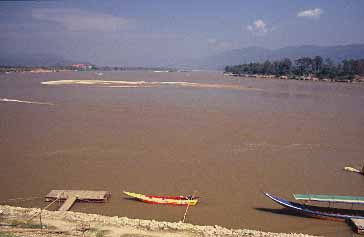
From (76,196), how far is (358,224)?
Answer: 8648mm

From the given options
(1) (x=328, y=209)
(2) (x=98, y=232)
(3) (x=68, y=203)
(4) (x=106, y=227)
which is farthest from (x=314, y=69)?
(2) (x=98, y=232)

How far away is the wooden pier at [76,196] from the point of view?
38.3ft

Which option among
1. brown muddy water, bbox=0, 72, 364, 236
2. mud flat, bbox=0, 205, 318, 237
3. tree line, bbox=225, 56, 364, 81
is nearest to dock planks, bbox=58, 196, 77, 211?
brown muddy water, bbox=0, 72, 364, 236

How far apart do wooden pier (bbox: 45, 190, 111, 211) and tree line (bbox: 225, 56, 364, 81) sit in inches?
3249

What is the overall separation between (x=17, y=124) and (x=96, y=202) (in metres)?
14.6

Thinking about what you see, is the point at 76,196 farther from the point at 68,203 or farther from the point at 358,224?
the point at 358,224

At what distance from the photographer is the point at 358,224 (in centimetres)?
1003

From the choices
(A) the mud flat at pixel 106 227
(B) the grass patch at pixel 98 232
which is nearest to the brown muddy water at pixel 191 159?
(A) the mud flat at pixel 106 227

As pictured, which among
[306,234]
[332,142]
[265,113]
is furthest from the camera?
[265,113]

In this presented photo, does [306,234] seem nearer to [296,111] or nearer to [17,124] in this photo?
[17,124]

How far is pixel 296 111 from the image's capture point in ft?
105

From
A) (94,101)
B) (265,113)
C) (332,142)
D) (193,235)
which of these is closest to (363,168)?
(332,142)

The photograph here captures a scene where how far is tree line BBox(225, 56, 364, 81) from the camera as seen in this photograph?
88000mm

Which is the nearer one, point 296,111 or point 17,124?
point 17,124
